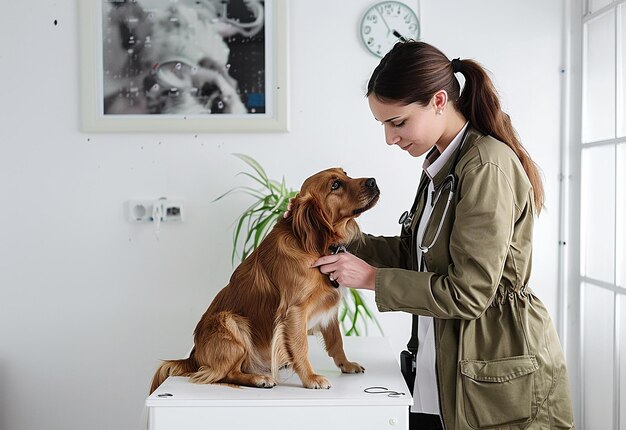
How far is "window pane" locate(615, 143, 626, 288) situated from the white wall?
387 millimetres

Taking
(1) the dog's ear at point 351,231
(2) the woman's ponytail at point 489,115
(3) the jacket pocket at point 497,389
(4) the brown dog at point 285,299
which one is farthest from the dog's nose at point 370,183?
(3) the jacket pocket at point 497,389

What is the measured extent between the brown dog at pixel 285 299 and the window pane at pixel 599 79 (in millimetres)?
1247

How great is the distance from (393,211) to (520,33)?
2.74ft

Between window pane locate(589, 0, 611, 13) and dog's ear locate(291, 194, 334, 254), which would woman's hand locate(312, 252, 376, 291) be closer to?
dog's ear locate(291, 194, 334, 254)

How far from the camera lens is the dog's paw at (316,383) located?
5.62 ft

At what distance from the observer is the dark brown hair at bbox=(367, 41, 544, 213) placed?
1.73 m

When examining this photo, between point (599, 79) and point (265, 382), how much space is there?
5.65ft

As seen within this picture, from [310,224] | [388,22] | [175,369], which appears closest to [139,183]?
[388,22]

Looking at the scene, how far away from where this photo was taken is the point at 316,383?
1716 mm

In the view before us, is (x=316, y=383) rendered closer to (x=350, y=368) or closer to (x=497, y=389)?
(x=350, y=368)

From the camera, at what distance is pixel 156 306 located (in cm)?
300

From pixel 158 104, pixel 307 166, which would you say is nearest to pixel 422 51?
pixel 307 166

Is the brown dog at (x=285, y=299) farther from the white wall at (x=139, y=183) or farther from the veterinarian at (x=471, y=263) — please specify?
the white wall at (x=139, y=183)

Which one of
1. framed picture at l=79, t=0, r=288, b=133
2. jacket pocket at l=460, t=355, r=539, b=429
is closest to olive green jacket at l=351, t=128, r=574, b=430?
jacket pocket at l=460, t=355, r=539, b=429
